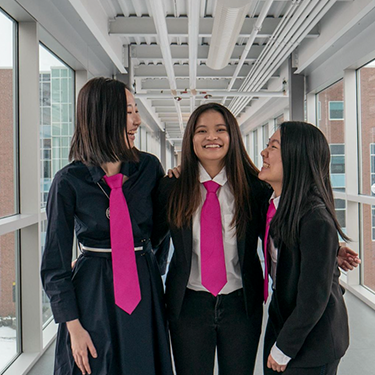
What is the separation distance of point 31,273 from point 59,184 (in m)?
1.79

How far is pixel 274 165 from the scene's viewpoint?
1.38m

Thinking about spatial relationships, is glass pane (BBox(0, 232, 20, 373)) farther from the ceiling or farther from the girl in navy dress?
the ceiling

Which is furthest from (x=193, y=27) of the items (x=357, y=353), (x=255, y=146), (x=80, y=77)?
(x=255, y=146)

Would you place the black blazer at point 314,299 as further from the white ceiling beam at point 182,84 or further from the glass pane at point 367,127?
the white ceiling beam at point 182,84

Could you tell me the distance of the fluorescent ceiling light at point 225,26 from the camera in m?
2.70

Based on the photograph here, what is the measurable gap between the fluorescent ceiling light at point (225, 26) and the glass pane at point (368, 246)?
2.48 metres

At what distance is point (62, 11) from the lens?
3.30m

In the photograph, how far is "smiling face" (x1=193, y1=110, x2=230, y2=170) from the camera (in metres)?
1.51

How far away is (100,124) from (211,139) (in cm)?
46

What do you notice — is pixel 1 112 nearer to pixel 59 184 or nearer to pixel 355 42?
pixel 59 184

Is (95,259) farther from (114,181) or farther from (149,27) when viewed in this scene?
(149,27)

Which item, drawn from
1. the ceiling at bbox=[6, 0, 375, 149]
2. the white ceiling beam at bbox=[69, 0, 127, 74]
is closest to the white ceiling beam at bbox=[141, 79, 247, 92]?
the ceiling at bbox=[6, 0, 375, 149]

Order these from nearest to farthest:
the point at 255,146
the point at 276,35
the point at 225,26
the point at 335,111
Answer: the point at 225,26
the point at 276,35
the point at 335,111
the point at 255,146

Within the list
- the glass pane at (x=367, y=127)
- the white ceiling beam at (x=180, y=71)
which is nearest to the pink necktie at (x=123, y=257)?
the glass pane at (x=367, y=127)
